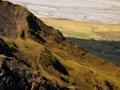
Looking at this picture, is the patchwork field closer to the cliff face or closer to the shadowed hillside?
the shadowed hillside

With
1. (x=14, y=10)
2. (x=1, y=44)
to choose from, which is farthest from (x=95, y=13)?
(x=1, y=44)

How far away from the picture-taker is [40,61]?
41.6 m

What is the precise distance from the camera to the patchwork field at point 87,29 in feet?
474

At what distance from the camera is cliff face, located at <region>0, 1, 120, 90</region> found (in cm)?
3594

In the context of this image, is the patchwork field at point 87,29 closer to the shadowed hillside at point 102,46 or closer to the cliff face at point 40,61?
the shadowed hillside at point 102,46

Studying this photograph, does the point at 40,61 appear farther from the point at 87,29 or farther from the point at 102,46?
the point at 87,29

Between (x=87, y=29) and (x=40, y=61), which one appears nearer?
(x=40, y=61)

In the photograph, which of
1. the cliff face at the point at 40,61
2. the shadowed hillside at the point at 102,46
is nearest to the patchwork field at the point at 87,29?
the shadowed hillside at the point at 102,46

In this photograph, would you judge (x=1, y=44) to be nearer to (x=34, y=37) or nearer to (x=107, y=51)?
(x=34, y=37)

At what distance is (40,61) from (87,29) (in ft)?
369

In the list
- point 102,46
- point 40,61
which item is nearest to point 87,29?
point 102,46

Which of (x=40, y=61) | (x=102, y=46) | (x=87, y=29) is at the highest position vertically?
(x=40, y=61)

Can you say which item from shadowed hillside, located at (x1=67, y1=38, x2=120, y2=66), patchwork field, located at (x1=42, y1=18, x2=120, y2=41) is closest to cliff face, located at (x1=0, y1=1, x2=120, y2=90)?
shadowed hillside, located at (x1=67, y1=38, x2=120, y2=66)

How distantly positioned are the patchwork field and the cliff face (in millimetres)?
86611
